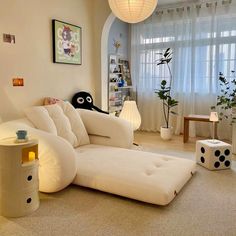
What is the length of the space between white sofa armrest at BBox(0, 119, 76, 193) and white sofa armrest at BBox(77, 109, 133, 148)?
37.1 inches

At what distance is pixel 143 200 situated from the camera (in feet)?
6.97

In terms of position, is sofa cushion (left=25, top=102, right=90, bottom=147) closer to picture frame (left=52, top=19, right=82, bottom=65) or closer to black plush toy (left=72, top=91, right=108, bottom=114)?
black plush toy (left=72, top=91, right=108, bottom=114)

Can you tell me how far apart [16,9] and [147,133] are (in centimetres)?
326

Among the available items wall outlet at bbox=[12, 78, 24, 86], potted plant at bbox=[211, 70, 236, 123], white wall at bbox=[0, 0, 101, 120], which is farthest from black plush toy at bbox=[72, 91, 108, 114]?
potted plant at bbox=[211, 70, 236, 123]

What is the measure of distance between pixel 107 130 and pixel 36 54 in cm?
129

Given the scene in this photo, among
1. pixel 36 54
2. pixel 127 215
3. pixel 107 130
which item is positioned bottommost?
pixel 127 215

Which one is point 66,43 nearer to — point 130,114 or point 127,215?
point 130,114

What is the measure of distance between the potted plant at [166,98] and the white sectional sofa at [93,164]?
163cm

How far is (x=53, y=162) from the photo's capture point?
7.18 feet

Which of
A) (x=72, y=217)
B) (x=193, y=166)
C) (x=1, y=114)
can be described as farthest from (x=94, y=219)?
(x=1, y=114)

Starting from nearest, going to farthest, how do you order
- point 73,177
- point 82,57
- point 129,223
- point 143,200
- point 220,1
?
point 129,223 < point 143,200 < point 73,177 < point 82,57 < point 220,1

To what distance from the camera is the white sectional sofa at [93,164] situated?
2168 mm

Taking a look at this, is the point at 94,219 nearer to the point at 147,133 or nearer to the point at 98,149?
the point at 98,149

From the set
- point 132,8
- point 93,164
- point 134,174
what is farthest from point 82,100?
point 134,174
